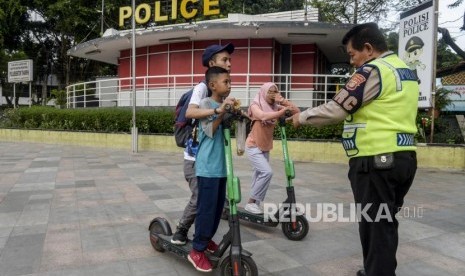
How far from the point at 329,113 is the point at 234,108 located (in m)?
0.67

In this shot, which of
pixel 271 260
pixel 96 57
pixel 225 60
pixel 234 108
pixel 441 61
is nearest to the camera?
pixel 234 108

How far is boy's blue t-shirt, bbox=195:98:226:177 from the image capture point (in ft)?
10.4

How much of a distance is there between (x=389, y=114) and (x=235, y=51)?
14.1 metres

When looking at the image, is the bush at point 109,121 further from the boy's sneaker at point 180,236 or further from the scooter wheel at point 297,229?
the boy's sneaker at point 180,236

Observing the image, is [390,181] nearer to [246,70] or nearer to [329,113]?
[329,113]

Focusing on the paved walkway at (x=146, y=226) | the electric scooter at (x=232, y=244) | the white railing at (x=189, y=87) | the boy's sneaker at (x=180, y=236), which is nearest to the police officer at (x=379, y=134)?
the electric scooter at (x=232, y=244)

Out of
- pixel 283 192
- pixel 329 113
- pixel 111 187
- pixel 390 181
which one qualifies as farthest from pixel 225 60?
pixel 111 187

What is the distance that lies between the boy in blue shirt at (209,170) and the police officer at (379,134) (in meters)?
0.87

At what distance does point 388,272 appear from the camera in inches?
107

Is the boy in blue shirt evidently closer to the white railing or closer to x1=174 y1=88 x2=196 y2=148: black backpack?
x1=174 y1=88 x2=196 y2=148: black backpack

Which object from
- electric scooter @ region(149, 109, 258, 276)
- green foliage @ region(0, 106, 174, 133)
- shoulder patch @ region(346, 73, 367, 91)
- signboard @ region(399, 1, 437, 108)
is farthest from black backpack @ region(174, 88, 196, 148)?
green foliage @ region(0, 106, 174, 133)

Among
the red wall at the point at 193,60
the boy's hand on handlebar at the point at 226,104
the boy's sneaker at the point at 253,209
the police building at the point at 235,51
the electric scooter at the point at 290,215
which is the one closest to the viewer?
the boy's hand on handlebar at the point at 226,104

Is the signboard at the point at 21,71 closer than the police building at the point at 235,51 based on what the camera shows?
A: No

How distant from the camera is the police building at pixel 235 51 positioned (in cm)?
1477
